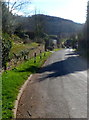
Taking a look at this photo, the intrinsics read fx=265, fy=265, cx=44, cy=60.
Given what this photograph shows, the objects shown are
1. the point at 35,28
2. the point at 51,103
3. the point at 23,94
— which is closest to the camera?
the point at 51,103

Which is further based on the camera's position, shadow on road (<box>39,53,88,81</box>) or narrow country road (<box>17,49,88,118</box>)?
shadow on road (<box>39,53,88,81</box>)

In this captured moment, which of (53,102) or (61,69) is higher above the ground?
(53,102)

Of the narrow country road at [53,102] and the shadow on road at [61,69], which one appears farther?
the shadow on road at [61,69]

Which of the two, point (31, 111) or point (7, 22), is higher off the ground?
point (7, 22)

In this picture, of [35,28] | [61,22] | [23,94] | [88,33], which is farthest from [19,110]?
[61,22]

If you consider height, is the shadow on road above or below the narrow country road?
below

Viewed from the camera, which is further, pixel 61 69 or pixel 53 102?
pixel 61 69

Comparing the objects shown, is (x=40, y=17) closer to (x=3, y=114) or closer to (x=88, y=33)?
(x=88, y=33)

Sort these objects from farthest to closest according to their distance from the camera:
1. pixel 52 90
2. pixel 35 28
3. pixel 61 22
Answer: pixel 61 22
pixel 35 28
pixel 52 90

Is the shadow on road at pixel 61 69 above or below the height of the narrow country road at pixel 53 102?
below

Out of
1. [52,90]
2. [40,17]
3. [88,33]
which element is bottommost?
[52,90]

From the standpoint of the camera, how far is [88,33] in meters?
40.1

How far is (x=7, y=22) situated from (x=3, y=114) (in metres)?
20.3

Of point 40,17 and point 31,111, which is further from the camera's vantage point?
point 40,17
